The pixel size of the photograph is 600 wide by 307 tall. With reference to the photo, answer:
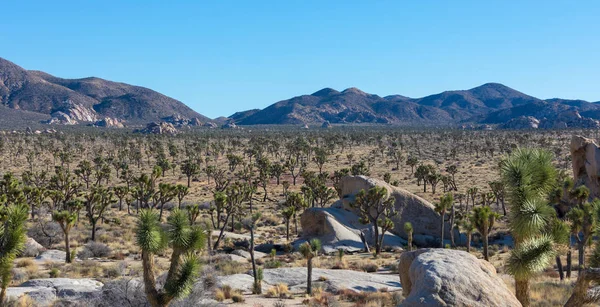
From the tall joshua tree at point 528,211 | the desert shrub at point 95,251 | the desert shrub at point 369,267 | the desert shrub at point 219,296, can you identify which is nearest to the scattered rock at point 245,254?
the desert shrub at point 369,267

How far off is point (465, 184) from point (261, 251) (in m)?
40.9

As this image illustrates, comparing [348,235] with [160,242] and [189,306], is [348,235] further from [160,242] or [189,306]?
[160,242]

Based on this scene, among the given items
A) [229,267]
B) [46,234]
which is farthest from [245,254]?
[46,234]

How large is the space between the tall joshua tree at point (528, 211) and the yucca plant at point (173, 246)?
8.46 metres

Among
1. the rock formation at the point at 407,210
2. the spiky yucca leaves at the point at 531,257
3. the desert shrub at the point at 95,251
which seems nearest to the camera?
the spiky yucca leaves at the point at 531,257

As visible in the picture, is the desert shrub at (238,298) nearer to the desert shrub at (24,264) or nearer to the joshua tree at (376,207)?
the desert shrub at (24,264)

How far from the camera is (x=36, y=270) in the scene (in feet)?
75.2

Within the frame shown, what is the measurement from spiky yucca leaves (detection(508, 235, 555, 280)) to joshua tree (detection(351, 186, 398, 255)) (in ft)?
67.6

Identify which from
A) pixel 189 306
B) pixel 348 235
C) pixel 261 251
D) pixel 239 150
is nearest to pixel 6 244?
pixel 189 306

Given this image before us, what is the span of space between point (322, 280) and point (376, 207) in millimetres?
14039

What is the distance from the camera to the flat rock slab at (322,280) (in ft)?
65.1

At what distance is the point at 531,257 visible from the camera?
1166 cm

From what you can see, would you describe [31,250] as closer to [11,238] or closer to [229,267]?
[229,267]

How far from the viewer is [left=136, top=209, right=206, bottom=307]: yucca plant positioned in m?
11.9
